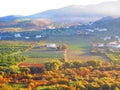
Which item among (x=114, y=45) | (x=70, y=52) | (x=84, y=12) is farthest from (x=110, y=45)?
(x=84, y=12)

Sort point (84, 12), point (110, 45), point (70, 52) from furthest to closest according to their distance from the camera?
Result: 1. point (84, 12)
2. point (110, 45)
3. point (70, 52)

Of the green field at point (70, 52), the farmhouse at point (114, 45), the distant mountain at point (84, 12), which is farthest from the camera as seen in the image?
the distant mountain at point (84, 12)

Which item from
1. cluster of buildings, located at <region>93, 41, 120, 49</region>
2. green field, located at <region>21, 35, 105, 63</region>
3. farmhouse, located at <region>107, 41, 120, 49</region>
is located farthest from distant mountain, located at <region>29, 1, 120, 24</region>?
cluster of buildings, located at <region>93, 41, 120, 49</region>

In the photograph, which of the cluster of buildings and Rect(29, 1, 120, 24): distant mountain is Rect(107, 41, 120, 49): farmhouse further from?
Rect(29, 1, 120, 24): distant mountain

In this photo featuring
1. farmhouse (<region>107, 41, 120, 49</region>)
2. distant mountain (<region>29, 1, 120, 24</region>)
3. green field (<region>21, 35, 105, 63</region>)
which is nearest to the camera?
green field (<region>21, 35, 105, 63</region>)

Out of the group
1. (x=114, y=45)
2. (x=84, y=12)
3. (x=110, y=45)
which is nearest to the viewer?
(x=114, y=45)

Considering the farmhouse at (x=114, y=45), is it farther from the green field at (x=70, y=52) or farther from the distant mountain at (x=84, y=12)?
the distant mountain at (x=84, y=12)

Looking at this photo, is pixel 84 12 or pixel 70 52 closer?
pixel 70 52

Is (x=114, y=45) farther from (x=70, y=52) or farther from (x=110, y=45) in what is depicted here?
(x=70, y=52)

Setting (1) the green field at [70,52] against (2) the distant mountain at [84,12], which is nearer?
(1) the green field at [70,52]

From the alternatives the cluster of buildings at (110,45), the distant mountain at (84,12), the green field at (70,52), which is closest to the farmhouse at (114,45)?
the cluster of buildings at (110,45)

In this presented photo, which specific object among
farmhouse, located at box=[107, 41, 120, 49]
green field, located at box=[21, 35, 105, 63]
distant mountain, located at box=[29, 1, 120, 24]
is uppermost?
green field, located at box=[21, 35, 105, 63]

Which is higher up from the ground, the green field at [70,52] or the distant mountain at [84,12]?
the green field at [70,52]

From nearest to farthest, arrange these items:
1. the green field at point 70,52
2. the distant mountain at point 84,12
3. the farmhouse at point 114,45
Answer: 1. the green field at point 70,52
2. the farmhouse at point 114,45
3. the distant mountain at point 84,12
